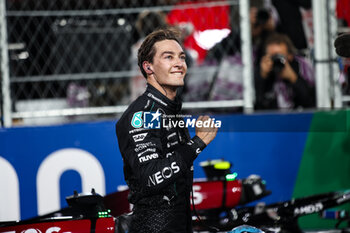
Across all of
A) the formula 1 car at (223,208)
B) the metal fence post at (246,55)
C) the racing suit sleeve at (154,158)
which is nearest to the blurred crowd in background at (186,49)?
the metal fence post at (246,55)

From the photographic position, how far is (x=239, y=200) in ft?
10.7

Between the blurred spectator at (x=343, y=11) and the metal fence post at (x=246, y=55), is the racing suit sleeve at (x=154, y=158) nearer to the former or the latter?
the metal fence post at (x=246, y=55)

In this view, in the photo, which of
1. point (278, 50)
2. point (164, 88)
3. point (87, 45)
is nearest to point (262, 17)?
point (278, 50)

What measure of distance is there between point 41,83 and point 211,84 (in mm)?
Answer: 1624

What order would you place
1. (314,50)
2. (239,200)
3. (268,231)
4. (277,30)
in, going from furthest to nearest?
(277,30) → (314,50) → (239,200) → (268,231)

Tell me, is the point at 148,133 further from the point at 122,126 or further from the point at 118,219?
the point at 118,219

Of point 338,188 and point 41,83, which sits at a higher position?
point 41,83

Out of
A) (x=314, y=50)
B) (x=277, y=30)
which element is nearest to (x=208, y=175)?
(x=314, y=50)

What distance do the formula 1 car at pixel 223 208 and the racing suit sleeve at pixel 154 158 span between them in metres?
0.46

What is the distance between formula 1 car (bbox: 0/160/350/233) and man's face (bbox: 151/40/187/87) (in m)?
0.67

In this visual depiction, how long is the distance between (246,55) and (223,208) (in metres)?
1.33

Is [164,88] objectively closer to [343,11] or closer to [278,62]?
[278,62]

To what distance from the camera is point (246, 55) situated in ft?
13.4

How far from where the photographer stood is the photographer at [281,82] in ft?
14.3
